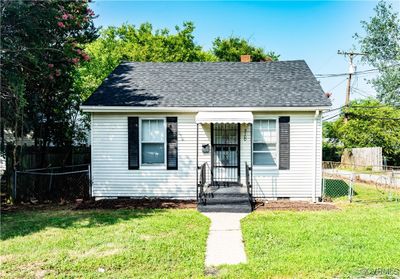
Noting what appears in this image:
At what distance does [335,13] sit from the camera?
17312mm

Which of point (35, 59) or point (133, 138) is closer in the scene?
point (35, 59)

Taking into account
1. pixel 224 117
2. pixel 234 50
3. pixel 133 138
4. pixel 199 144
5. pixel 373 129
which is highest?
pixel 234 50

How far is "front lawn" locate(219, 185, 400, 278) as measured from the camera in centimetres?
511

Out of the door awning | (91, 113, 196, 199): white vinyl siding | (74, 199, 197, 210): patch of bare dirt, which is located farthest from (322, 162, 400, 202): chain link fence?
(74, 199, 197, 210): patch of bare dirt

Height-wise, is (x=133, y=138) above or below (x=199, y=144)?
above

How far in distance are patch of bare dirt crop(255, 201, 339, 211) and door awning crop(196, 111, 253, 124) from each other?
2.51 metres

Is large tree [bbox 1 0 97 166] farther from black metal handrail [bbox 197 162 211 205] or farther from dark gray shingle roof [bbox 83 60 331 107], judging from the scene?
black metal handrail [bbox 197 162 211 205]

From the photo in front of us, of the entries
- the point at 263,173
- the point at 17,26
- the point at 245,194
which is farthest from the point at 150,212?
the point at 17,26

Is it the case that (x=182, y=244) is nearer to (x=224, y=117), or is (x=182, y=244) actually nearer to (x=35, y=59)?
(x=224, y=117)

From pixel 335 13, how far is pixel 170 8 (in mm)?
8045

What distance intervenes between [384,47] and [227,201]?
2521cm

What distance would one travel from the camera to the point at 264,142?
37.6 feet

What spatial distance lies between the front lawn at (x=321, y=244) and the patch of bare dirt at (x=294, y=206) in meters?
0.56

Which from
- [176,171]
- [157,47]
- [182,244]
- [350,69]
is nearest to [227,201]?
[176,171]
